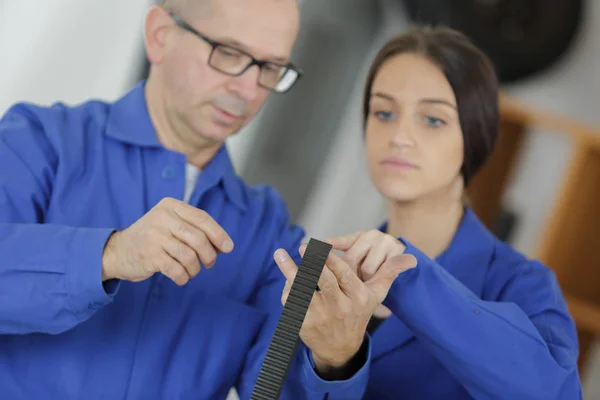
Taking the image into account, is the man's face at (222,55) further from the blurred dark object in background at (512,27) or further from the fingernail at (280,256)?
the blurred dark object in background at (512,27)

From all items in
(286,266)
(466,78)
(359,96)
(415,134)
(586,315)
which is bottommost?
(586,315)

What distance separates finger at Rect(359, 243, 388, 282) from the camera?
1.01m

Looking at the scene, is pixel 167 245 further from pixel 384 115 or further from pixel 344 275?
pixel 384 115

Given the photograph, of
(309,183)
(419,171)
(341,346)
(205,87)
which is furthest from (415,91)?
(309,183)

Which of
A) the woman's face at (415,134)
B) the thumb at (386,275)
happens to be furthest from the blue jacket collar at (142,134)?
the thumb at (386,275)

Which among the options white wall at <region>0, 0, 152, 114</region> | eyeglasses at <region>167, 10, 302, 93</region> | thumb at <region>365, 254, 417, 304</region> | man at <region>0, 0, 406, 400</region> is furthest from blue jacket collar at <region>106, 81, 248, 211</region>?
white wall at <region>0, 0, 152, 114</region>

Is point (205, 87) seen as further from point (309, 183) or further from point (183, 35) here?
point (309, 183)

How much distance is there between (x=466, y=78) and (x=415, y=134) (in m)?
0.13

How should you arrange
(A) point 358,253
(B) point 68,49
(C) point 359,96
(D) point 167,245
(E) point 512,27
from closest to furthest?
1. (D) point 167,245
2. (A) point 358,253
3. (B) point 68,49
4. (E) point 512,27
5. (C) point 359,96

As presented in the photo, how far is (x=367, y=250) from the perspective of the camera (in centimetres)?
103

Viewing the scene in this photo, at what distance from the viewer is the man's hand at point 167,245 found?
3.03 feet

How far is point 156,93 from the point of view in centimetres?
129

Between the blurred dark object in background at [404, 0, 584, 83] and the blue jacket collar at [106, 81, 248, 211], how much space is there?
1604 mm

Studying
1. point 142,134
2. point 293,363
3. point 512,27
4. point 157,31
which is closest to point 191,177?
point 142,134
